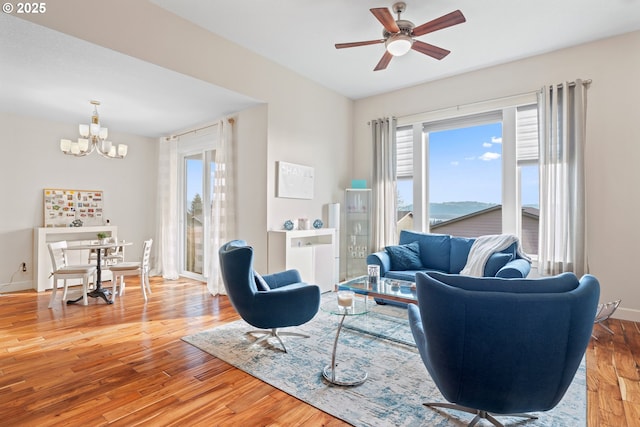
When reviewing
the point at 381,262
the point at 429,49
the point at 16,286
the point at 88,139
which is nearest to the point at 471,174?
the point at 381,262

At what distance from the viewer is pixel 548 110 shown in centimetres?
405

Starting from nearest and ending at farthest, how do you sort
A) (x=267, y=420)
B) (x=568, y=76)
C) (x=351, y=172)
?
(x=267, y=420)
(x=568, y=76)
(x=351, y=172)

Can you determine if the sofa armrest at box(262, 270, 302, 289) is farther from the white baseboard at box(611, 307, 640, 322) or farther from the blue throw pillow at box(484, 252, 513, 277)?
the white baseboard at box(611, 307, 640, 322)

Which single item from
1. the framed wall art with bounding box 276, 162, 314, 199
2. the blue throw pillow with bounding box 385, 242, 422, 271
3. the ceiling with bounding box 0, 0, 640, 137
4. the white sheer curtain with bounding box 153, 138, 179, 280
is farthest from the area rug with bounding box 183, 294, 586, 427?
the white sheer curtain with bounding box 153, 138, 179, 280

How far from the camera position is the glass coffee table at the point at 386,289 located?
284cm

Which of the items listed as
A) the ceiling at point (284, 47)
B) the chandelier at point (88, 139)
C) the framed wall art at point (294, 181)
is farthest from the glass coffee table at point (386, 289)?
the chandelier at point (88, 139)

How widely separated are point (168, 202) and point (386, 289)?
15.0 feet

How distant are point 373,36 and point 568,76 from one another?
2488 millimetres

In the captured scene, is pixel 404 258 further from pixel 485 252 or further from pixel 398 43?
pixel 398 43

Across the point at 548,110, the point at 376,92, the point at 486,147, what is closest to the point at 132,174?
the point at 376,92

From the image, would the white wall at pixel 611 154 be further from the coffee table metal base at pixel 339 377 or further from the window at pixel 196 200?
the window at pixel 196 200

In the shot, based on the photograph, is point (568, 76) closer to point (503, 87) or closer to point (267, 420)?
point (503, 87)

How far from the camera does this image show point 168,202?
5.96 m

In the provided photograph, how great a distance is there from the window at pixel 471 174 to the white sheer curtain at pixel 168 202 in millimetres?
4057
